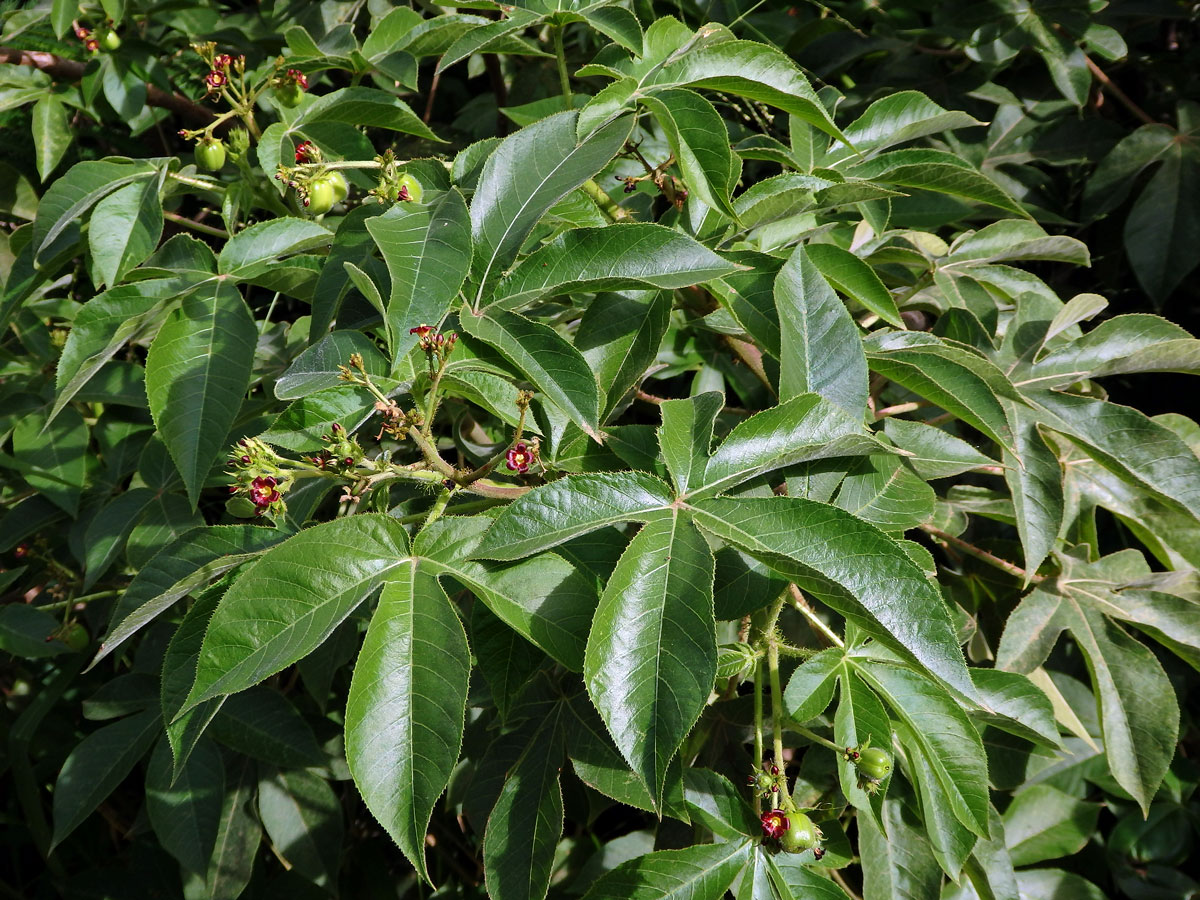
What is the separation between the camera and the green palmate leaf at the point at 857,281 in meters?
1.21

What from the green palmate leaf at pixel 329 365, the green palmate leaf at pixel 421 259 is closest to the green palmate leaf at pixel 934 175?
the green palmate leaf at pixel 421 259

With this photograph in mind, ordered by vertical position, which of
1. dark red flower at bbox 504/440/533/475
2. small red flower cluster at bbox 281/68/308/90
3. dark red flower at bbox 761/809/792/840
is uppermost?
small red flower cluster at bbox 281/68/308/90

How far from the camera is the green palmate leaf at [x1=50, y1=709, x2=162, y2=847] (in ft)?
4.75

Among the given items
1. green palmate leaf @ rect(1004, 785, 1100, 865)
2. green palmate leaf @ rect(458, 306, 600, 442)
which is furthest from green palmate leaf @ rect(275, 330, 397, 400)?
green palmate leaf @ rect(1004, 785, 1100, 865)

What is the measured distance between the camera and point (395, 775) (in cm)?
79

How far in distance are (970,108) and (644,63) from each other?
116 cm

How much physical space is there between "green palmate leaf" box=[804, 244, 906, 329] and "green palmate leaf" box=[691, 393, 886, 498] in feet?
1.08

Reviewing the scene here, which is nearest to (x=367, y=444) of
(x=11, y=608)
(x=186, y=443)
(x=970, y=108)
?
(x=186, y=443)

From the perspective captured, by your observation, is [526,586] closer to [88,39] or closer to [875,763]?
[875,763]

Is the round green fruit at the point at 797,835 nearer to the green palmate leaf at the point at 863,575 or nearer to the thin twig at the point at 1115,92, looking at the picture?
the green palmate leaf at the point at 863,575

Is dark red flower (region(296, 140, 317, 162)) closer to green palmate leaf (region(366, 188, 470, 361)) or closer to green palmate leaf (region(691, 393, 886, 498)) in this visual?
green palmate leaf (region(366, 188, 470, 361))

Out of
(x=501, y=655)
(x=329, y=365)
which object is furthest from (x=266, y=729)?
(x=329, y=365)

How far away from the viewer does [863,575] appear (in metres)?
0.81

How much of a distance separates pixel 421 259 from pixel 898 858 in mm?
1001
